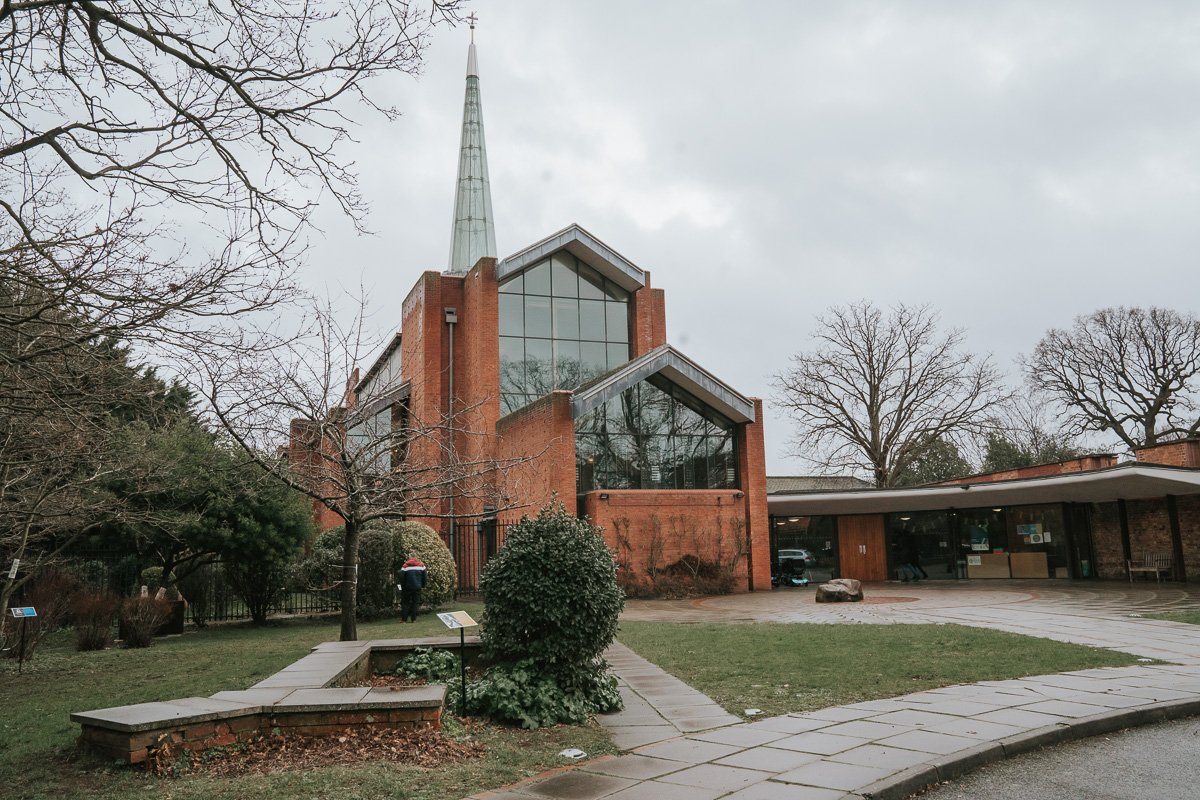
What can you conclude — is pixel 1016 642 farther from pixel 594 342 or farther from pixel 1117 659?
pixel 594 342

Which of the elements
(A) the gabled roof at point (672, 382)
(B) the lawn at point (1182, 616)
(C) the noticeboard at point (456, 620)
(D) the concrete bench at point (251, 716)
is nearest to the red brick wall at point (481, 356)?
(A) the gabled roof at point (672, 382)

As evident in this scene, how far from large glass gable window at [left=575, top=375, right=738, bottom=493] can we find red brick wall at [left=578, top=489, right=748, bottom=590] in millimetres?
583

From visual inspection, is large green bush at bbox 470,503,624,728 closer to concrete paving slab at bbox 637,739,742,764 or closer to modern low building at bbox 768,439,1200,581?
concrete paving slab at bbox 637,739,742,764

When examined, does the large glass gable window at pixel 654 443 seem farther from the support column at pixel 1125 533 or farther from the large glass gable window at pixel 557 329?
the support column at pixel 1125 533

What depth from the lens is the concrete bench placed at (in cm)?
564

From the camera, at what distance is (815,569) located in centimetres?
3089

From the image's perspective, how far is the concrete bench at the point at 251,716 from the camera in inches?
222

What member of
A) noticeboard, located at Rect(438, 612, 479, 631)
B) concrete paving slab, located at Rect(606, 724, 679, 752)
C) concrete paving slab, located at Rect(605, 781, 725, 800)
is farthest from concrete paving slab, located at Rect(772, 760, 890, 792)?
noticeboard, located at Rect(438, 612, 479, 631)

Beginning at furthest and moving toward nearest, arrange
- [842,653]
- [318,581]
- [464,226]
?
[464,226], [318,581], [842,653]

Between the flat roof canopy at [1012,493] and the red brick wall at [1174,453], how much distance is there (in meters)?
1.53

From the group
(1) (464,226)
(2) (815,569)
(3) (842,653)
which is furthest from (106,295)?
(1) (464,226)

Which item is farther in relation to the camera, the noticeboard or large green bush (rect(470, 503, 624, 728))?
large green bush (rect(470, 503, 624, 728))

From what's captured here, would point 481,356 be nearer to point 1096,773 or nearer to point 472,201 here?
point 472,201

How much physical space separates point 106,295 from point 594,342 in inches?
963
